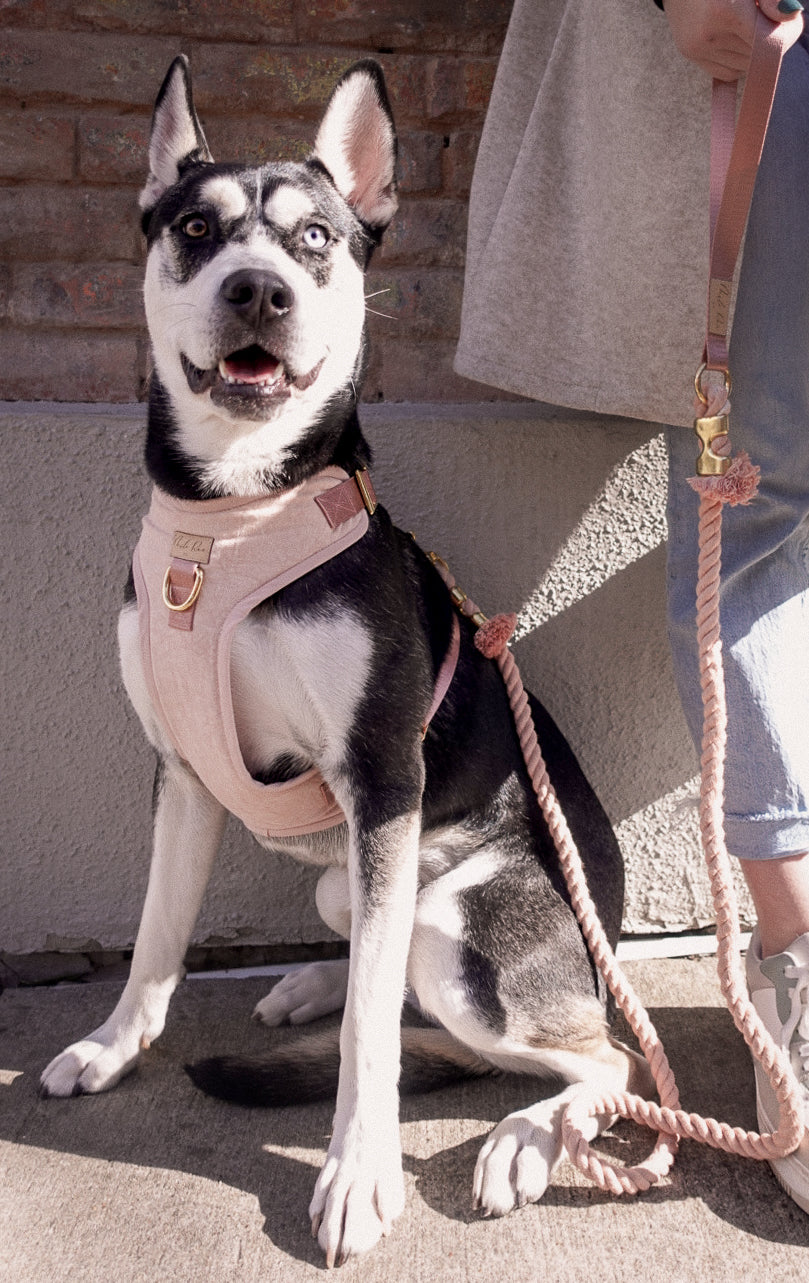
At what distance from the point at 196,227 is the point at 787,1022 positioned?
5.88 feet

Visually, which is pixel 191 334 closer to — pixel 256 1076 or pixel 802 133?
pixel 802 133

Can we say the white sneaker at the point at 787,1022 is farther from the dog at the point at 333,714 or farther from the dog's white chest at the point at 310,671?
the dog's white chest at the point at 310,671

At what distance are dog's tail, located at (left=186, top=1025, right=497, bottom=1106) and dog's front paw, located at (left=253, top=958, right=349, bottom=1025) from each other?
0.26 m

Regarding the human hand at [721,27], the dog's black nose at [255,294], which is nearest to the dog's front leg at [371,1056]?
the dog's black nose at [255,294]

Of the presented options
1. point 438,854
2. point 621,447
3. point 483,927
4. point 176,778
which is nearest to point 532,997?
point 483,927

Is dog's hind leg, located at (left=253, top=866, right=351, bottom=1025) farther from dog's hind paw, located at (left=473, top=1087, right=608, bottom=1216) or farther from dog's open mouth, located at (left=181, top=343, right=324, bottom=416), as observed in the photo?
dog's open mouth, located at (left=181, top=343, right=324, bottom=416)

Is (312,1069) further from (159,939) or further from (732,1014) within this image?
(732,1014)

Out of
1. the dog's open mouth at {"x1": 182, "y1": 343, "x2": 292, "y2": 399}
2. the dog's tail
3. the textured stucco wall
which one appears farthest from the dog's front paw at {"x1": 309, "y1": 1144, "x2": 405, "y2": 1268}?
the dog's open mouth at {"x1": 182, "y1": 343, "x2": 292, "y2": 399}

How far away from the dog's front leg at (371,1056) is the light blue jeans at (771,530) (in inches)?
26.6

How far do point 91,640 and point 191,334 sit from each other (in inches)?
40.1

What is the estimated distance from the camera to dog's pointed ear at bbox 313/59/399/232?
6.24ft

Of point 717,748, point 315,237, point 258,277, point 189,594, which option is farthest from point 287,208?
point 717,748

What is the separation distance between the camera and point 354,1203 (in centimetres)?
162

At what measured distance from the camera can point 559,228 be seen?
82.5 inches
